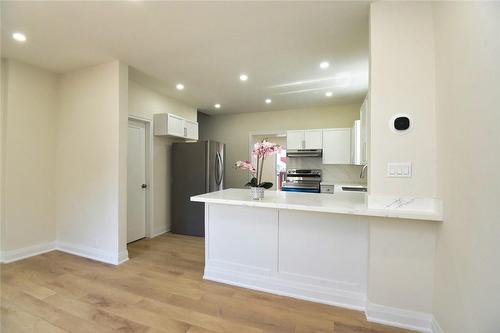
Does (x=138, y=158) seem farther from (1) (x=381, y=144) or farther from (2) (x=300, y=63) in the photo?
(1) (x=381, y=144)

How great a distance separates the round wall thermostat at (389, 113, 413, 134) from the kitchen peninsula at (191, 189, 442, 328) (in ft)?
2.00

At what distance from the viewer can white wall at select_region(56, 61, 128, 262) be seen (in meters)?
A: 2.93

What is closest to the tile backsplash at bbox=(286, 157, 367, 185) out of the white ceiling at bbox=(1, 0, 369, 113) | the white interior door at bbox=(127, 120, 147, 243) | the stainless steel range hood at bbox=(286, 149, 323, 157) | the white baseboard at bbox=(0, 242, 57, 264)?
the stainless steel range hood at bbox=(286, 149, 323, 157)

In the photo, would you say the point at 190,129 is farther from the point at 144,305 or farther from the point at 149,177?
the point at 144,305

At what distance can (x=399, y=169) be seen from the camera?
177cm

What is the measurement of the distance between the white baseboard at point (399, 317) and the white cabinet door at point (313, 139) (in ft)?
11.4

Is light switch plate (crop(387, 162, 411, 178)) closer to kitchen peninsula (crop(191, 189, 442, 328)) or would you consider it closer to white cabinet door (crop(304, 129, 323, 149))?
kitchen peninsula (crop(191, 189, 442, 328))

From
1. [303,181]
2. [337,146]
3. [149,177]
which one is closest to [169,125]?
[149,177]

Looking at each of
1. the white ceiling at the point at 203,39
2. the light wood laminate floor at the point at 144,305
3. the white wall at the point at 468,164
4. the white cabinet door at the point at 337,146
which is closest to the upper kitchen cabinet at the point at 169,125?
the white ceiling at the point at 203,39

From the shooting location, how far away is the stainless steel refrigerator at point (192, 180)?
4.17 m

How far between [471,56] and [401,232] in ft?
4.24

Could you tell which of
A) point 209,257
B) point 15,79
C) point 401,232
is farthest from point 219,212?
point 15,79

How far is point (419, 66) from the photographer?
175cm

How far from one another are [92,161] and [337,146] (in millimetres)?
4441
